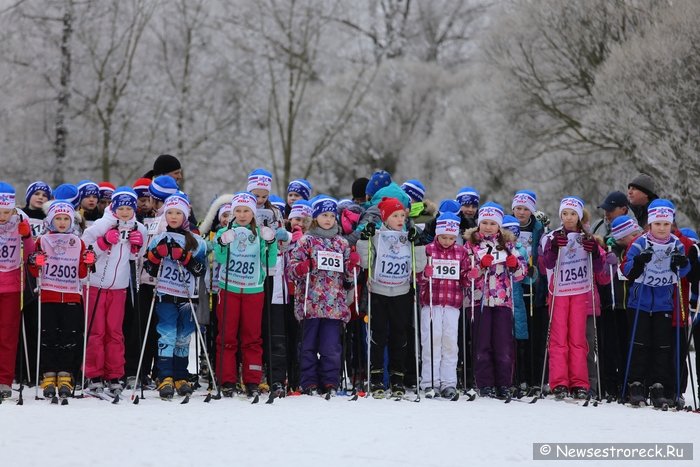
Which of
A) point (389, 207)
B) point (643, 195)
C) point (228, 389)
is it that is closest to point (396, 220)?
point (389, 207)

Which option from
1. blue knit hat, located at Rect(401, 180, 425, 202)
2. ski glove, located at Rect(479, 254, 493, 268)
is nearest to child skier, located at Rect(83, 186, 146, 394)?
blue knit hat, located at Rect(401, 180, 425, 202)

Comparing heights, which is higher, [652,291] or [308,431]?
[652,291]

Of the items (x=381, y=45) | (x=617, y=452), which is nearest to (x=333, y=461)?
(x=617, y=452)

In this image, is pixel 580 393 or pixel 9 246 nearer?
pixel 9 246

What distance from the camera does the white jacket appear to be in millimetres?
8867

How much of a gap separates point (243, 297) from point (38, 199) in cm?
276

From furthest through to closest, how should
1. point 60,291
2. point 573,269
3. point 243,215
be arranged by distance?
point 573,269
point 243,215
point 60,291

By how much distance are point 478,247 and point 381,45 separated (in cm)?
3716

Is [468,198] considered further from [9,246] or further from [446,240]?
[9,246]

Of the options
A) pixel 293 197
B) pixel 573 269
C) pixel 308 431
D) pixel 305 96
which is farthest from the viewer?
pixel 305 96

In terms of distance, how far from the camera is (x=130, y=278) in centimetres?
937

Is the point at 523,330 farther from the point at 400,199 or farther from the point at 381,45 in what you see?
the point at 381,45

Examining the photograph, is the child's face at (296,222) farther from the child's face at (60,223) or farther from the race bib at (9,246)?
the race bib at (9,246)

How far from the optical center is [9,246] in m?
8.66
